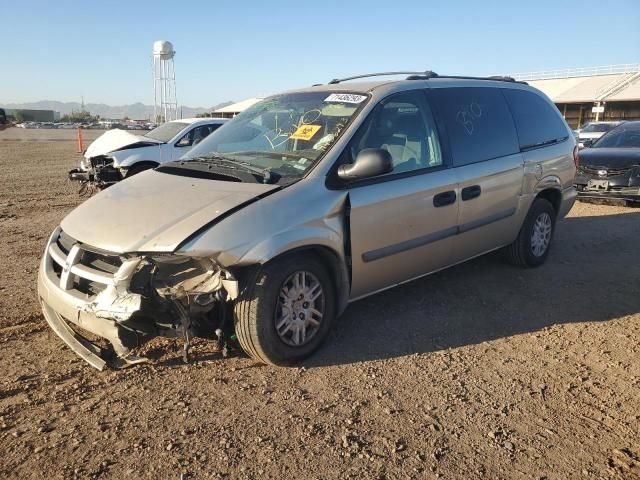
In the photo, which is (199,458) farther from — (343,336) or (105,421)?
(343,336)

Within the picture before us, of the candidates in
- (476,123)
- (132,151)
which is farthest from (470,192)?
(132,151)

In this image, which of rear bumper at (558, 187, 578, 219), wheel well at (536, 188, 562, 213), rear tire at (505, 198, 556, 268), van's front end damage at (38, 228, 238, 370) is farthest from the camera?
rear bumper at (558, 187, 578, 219)

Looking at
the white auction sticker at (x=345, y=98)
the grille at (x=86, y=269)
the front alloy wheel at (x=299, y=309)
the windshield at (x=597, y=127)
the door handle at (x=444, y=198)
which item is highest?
the windshield at (x=597, y=127)

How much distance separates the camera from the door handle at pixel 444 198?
412 cm

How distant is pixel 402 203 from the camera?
387cm

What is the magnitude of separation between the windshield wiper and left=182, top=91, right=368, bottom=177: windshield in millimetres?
27

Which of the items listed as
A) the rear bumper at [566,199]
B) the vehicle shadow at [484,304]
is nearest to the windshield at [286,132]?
the vehicle shadow at [484,304]

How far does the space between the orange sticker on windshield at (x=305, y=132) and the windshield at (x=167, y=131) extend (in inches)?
279

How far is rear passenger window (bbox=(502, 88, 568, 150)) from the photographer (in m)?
5.22

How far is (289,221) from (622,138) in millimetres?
9337

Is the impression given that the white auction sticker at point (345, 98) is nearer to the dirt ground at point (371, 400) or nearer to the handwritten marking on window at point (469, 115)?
the handwritten marking on window at point (469, 115)

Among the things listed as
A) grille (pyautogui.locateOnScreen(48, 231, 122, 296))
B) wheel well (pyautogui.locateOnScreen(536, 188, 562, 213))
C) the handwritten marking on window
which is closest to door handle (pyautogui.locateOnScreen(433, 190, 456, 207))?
the handwritten marking on window

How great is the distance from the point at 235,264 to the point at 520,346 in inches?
86.9

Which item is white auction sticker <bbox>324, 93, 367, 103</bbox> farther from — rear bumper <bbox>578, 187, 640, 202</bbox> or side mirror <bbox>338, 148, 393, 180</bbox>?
rear bumper <bbox>578, 187, 640, 202</bbox>
